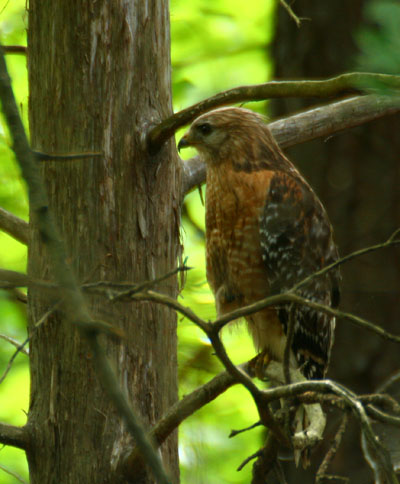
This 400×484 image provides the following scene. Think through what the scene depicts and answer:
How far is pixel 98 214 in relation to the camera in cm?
271

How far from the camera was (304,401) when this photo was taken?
7.18 ft

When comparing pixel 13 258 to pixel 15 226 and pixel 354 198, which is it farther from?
pixel 354 198

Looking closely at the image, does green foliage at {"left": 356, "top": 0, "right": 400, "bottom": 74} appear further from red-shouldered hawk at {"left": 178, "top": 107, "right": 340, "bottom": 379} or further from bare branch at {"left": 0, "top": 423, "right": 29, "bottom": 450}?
red-shouldered hawk at {"left": 178, "top": 107, "right": 340, "bottom": 379}

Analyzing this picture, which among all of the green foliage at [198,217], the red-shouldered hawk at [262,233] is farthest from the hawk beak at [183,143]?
the green foliage at [198,217]

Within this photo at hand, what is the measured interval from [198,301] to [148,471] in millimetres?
1939

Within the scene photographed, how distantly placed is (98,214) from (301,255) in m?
1.51

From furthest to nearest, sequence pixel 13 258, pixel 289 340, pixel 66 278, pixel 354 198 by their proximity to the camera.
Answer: pixel 13 258 < pixel 354 198 < pixel 289 340 < pixel 66 278

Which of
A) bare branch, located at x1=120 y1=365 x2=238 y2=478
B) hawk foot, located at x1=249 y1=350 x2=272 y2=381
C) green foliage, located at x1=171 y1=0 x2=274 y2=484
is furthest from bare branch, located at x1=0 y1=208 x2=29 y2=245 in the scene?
hawk foot, located at x1=249 y1=350 x2=272 y2=381

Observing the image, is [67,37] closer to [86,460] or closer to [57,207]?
[57,207]

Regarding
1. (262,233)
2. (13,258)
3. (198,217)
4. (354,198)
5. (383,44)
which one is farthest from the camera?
(198,217)

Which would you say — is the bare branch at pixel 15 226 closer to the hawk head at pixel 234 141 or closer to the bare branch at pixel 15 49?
the bare branch at pixel 15 49

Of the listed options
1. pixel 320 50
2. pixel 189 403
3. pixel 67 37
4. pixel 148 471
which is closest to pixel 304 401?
pixel 189 403

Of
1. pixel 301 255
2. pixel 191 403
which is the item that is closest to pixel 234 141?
pixel 301 255

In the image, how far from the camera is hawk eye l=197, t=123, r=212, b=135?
3.91 metres
